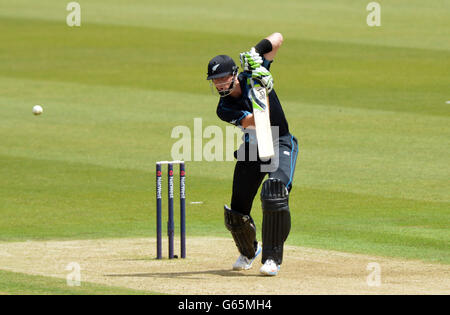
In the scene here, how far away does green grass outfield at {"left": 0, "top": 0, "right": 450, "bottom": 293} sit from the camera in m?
13.8

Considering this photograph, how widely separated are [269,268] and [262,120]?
4.46ft

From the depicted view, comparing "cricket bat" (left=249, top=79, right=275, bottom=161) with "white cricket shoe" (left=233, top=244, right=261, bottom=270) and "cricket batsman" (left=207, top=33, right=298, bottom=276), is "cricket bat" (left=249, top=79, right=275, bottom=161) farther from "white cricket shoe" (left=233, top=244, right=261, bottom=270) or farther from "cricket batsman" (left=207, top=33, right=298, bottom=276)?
"white cricket shoe" (left=233, top=244, right=261, bottom=270)

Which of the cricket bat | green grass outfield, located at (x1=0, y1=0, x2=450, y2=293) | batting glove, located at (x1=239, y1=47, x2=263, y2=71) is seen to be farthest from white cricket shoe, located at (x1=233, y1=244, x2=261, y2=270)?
batting glove, located at (x1=239, y1=47, x2=263, y2=71)

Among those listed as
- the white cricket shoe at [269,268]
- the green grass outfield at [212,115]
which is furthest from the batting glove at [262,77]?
the green grass outfield at [212,115]

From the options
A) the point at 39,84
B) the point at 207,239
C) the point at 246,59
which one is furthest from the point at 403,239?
the point at 39,84

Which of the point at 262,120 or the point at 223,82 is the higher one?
the point at 223,82

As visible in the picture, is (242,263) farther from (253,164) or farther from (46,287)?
(46,287)

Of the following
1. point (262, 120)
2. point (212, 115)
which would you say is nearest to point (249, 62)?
point (262, 120)

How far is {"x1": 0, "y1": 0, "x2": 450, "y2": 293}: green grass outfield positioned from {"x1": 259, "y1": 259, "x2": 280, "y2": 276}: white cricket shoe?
1881 millimetres

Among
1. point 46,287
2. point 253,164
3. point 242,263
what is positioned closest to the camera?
point 46,287

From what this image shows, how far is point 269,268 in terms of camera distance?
9.88m

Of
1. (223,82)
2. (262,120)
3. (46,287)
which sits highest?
(223,82)

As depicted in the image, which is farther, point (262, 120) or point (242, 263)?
point (242, 263)
